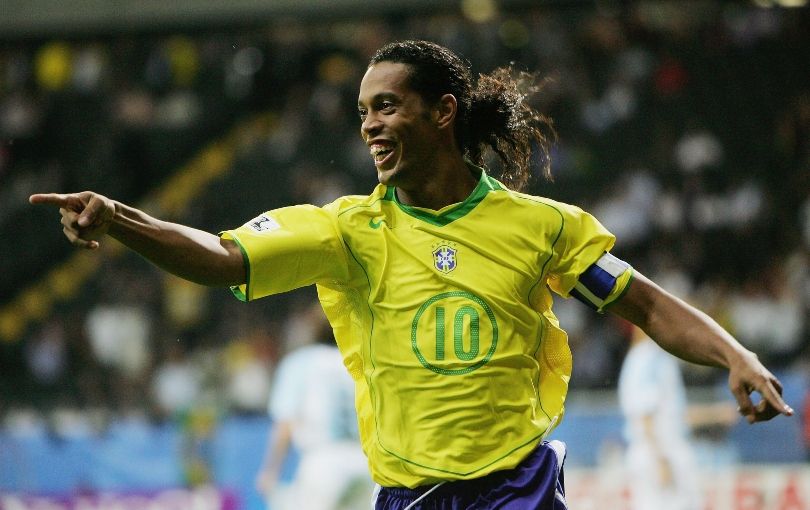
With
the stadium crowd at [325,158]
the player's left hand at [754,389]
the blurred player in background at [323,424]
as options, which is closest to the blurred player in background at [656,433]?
the stadium crowd at [325,158]

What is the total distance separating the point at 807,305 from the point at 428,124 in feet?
24.5

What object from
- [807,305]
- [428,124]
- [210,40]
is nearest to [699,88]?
[807,305]

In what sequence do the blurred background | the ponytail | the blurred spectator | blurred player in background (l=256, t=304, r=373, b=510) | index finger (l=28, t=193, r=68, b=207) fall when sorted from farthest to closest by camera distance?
the blurred spectator, the blurred background, blurred player in background (l=256, t=304, r=373, b=510), the ponytail, index finger (l=28, t=193, r=68, b=207)

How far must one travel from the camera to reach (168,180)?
15344 millimetres

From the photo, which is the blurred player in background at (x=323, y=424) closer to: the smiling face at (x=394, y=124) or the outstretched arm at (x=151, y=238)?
the smiling face at (x=394, y=124)

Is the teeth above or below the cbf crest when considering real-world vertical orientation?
above

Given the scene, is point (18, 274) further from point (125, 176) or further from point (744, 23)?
point (744, 23)

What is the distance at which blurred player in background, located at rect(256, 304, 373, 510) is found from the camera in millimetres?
8680

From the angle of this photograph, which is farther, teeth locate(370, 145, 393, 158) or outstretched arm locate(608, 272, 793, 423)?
teeth locate(370, 145, 393, 158)

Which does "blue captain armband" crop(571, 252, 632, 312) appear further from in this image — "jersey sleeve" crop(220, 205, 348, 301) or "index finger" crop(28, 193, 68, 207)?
"index finger" crop(28, 193, 68, 207)

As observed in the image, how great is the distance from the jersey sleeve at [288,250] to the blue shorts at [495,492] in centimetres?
65

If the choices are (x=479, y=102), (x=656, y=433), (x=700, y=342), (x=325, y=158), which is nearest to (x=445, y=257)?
(x=479, y=102)

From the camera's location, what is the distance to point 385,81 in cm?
367

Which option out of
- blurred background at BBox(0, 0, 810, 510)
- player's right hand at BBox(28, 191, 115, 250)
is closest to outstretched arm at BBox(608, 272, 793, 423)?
player's right hand at BBox(28, 191, 115, 250)
